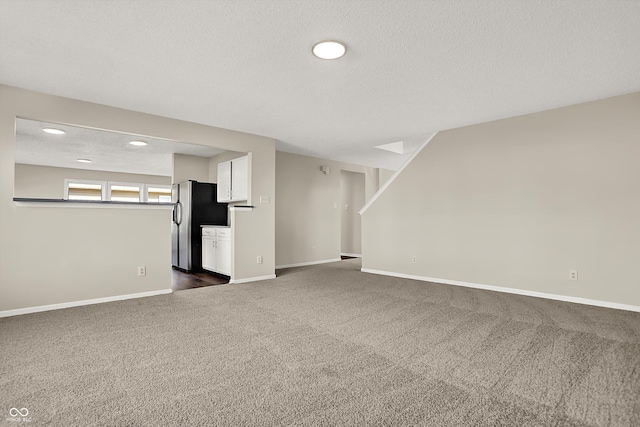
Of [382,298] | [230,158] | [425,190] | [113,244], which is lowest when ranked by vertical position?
[382,298]

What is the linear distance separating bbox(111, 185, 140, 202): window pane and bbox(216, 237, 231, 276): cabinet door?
485 centimetres

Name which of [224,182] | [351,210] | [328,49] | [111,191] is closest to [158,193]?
[111,191]

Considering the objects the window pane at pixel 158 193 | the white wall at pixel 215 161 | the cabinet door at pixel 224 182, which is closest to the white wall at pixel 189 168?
the white wall at pixel 215 161

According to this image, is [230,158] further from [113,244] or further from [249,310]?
[249,310]

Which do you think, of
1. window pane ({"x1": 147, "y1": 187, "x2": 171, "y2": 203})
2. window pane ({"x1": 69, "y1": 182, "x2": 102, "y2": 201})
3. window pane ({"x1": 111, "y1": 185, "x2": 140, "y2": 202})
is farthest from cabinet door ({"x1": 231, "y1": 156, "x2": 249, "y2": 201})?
window pane ({"x1": 69, "y1": 182, "x2": 102, "y2": 201})

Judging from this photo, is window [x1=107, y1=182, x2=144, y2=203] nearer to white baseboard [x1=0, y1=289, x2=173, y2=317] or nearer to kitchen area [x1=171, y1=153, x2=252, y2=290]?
kitchen area [x1=171, y1=153, x2=252, y2=290]

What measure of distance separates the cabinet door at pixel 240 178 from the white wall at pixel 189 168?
1.51 m

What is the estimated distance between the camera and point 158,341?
95.1 inches

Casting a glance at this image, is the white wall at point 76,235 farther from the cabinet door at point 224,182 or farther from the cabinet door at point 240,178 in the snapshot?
the cabinet door at point 224,182

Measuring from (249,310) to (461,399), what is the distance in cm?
220

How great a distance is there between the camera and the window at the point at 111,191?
26.7ft

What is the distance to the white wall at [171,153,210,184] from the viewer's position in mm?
6457

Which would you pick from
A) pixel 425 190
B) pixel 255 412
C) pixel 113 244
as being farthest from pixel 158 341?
pixel 425 190

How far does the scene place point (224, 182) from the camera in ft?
19.3
